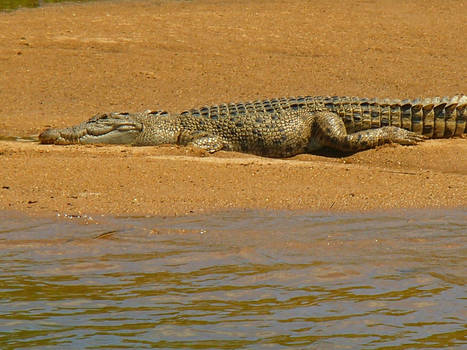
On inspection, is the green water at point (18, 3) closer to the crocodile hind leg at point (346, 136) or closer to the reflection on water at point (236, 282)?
the crocodile hind leg at point (346, 136)

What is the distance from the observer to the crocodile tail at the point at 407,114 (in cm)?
1007

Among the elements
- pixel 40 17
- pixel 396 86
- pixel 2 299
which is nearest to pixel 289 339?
pixel 2 299

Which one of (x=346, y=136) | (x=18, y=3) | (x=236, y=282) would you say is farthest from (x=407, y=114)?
(x=18, y=3)

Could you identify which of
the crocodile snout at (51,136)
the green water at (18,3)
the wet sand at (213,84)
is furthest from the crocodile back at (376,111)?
the green water at (18,3)

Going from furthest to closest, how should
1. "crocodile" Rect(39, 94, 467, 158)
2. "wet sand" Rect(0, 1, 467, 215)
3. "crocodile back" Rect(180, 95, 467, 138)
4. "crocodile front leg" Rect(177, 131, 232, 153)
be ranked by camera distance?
1. "crocodile back" Rect(180, 95, 467, 138)
2. "crocodile" Rect(39, 94, 467, 158)
3. "crocodile front leg" Rect(177, 131, 232, 153)
4. "wet sand" Rect(0, 1, 467, 215)

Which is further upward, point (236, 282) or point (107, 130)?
point (107, 130)

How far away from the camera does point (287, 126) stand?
32.4 feet

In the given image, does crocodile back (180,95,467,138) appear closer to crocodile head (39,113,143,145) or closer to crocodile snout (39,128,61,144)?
crocodile head (39,113,143,145)

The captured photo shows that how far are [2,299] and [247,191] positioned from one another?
2994 millimetres

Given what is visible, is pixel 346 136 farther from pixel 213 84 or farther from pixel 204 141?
pixel 213 84

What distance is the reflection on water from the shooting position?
4719mm

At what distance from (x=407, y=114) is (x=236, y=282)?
5.30m

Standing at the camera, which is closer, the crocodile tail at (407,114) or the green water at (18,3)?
the crocodile tail at (407,114)

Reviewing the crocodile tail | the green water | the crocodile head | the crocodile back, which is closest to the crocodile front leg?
the crocodile back
